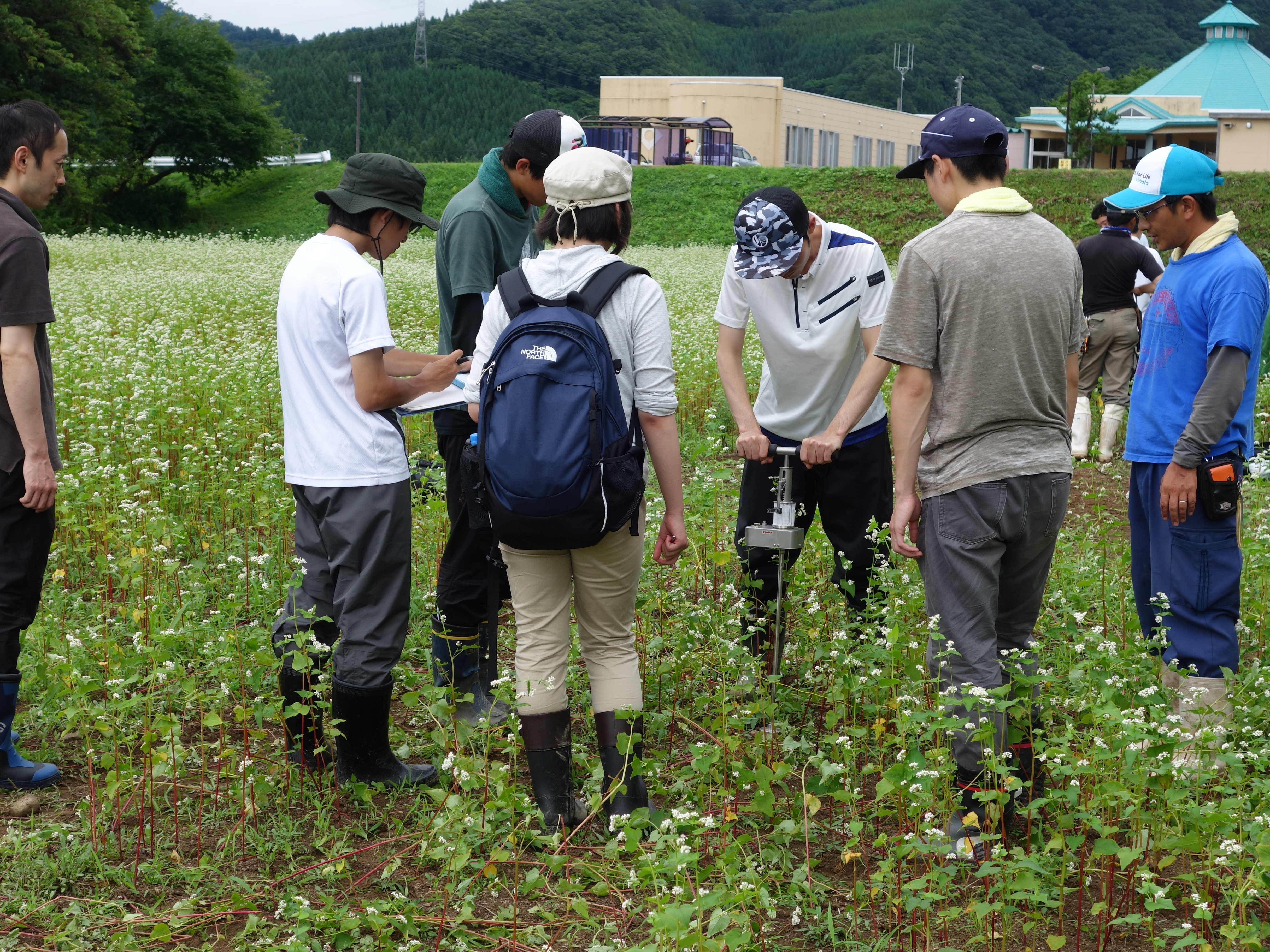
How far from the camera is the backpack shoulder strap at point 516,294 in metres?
3.05

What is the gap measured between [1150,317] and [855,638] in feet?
5.39

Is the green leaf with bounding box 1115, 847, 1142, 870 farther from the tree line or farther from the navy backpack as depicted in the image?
the tree line

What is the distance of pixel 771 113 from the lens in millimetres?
65438

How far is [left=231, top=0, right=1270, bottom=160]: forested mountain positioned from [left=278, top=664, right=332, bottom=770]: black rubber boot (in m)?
98.0

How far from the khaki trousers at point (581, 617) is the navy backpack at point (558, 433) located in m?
0.15

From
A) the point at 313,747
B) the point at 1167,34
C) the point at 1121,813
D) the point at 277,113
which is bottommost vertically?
the point at 313,747

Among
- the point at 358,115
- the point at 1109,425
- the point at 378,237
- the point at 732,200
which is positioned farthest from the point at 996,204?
the point at 358,115

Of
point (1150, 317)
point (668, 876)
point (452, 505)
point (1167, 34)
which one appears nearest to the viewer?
point (668, 876)

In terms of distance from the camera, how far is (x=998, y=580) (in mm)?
3205

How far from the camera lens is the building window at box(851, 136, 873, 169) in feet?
252

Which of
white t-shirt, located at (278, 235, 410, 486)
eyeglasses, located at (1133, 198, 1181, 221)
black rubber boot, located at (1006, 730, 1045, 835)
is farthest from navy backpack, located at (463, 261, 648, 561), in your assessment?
eyeglasses, located at (1133, 198, 1181, 221)

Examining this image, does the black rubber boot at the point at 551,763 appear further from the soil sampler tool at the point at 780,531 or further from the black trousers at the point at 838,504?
the black trousers at the point at 838,504

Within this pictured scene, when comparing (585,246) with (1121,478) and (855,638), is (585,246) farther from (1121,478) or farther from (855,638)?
(1121,478)

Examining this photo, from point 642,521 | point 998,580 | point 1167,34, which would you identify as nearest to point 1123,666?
point 998,580
